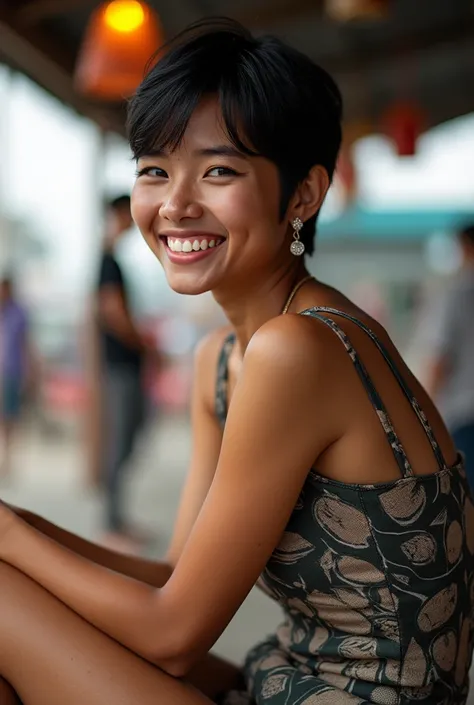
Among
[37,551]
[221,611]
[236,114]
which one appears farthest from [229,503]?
[236,114]

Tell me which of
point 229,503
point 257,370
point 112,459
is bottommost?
point 112,459

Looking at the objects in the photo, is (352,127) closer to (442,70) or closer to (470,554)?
(442,70)

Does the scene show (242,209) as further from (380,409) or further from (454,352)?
(454,352)

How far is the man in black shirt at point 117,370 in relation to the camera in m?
4.18

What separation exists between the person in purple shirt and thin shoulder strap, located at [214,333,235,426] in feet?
16.7

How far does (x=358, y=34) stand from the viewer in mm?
6348

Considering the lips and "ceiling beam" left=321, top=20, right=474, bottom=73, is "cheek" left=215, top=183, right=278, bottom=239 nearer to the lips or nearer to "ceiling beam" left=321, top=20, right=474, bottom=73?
the lips

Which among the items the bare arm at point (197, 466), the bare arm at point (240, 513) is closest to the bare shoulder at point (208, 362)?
the bare arm at point (197, 466)

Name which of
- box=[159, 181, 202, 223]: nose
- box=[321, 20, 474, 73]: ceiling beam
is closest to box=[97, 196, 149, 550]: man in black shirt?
box=[159, 181, 202, 223]: nose

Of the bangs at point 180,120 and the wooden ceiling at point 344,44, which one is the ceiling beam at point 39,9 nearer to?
the wooden ceiling at point 344,44

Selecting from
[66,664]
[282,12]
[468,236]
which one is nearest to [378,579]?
[66,664]

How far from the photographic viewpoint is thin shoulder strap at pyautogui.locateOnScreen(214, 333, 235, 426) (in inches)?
60.4

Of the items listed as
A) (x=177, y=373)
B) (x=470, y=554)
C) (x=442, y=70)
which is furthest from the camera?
(x=177, y=373)

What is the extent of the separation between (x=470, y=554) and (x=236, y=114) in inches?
28.0
